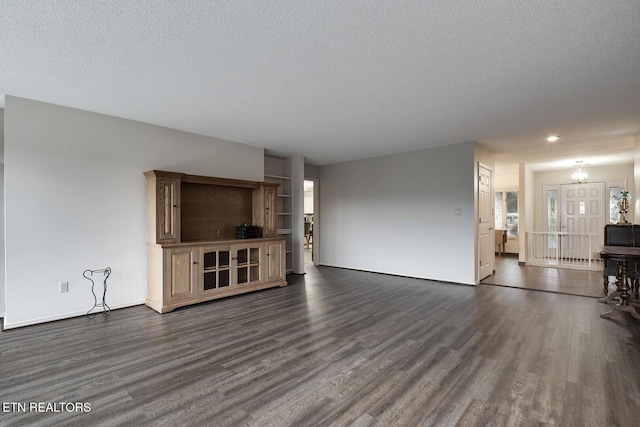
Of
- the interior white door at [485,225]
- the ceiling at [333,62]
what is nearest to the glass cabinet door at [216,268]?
the ceiling at [333,62]

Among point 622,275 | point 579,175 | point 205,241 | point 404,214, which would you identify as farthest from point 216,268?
point 579,175

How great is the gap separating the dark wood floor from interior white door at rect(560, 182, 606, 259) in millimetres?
5257

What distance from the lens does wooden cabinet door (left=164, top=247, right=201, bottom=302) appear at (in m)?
3.74

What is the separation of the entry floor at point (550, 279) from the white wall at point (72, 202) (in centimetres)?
555

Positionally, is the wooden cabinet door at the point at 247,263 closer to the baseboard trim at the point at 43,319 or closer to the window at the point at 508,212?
the baseboard trim at the point at 43,319

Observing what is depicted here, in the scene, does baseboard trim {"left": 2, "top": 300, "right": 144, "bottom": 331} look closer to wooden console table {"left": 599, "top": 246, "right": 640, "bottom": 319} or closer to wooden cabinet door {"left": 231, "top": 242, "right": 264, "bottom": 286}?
wooden cabinet door {"left": 231, "top": 242, "right": 264, "bottom": 286}

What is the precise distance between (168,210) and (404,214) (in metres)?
4.10

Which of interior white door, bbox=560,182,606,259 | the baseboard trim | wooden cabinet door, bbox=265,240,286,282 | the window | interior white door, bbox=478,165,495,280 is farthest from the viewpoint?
the window

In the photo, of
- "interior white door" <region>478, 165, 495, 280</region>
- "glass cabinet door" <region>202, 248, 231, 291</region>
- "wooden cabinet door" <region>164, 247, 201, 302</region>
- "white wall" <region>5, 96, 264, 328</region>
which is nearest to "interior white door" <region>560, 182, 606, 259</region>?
"interior white door" <region>478, 165, 495, 280</region>

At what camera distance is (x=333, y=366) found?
93.0 inches

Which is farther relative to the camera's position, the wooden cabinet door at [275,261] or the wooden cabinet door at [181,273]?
the wooden cabinet door at [275,261]

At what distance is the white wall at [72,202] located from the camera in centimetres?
319

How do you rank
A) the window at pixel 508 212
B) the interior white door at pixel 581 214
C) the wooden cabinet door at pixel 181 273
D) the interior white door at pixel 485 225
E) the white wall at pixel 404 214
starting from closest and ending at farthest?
the wooden cabinet door at pixel 181 273 < the white wall at pixel 404 214 < the interior white door at pixel 485 225 < the interior white door at pixel 581 214 < the window at pixel 508 212

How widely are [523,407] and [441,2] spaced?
8.06ft
